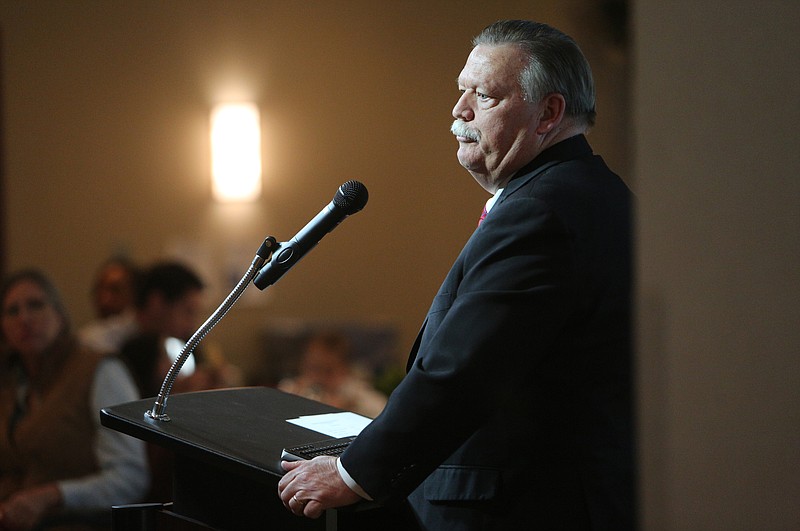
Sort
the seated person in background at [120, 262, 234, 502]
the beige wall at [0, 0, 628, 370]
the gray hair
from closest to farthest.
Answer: the gray hair → the seated person in background at [120, 262, 234, 502] → the beige wall at [0, 0, 628, 370]

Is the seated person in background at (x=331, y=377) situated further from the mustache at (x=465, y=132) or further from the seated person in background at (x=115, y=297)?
the mustache at (x=465, y=132)

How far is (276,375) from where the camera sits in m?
5.76

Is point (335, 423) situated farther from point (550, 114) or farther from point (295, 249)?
point (550, 114)

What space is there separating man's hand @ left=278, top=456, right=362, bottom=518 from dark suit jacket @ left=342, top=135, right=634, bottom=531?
3 cm

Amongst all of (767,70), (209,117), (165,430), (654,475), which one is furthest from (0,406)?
(209,117)

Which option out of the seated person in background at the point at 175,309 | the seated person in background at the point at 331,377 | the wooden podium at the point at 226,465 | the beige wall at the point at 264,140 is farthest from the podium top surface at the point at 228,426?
the beige wall at the point at 264,140

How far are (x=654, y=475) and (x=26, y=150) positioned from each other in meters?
4.72

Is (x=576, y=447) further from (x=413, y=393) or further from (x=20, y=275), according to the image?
(x=20, y=275)

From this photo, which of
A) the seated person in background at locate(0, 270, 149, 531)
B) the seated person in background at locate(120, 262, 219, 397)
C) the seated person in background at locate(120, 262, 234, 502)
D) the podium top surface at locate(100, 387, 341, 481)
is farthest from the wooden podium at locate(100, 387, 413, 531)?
the seated person in background at locate(120, 262, 219, 397)

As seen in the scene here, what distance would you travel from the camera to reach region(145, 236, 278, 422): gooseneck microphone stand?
1438 millimetres

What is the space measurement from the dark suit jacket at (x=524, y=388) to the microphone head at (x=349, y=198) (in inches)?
8.2

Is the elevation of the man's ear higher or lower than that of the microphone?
higher

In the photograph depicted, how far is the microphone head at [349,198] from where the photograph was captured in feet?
4.85

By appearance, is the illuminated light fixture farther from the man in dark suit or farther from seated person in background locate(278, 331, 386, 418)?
the man in dark suit
